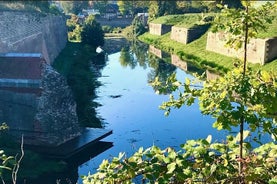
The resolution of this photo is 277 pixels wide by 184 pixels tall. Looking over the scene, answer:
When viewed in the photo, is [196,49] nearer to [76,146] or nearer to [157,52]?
[157,52]

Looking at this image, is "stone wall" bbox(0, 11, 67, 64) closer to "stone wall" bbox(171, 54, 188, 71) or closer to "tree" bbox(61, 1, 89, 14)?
"stone wall" bbox(171, 54, 188, 71)

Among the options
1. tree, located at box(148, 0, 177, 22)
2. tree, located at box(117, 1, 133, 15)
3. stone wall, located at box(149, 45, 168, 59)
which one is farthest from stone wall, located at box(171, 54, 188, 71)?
tree, located at box(117, 1, 133, 15)

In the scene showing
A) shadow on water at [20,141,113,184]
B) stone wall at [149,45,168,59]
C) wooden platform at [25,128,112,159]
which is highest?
wooden platform at [25,128,112,159]

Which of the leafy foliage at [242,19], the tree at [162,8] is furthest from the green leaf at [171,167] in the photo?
the tree at [162,8]

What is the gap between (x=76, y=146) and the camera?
15.2 meters

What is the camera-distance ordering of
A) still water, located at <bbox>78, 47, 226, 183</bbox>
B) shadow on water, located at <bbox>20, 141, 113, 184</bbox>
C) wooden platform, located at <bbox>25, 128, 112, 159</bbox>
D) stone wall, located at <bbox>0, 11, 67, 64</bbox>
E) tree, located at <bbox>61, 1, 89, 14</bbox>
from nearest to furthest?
1. shadow on water, located at <bbox>20, 141, 113, 184</bbox>
2. wooden platform, located at <bbox>25, 128, 112, 159</bbox>
3. still water, located at <bbox>78, 47, 226, 183</bbox>
4. stone wall, located at <bbox>0, 11, 67, 64</bbox>
5. tree, located at <bbox>61, 1, 89, 14</bbox>

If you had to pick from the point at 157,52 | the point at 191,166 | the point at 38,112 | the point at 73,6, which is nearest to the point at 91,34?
the point at 157,52

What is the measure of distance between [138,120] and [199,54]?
58.3ft

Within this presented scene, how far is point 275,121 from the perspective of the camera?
3.06m

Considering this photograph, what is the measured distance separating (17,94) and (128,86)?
12399 millimetres

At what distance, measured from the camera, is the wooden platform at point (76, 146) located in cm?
1466

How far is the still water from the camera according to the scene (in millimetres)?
16109

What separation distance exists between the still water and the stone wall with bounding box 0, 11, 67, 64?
4862 mm

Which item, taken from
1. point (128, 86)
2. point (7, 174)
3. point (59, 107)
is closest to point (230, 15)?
point (7, 174)
